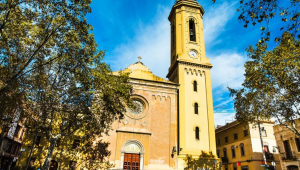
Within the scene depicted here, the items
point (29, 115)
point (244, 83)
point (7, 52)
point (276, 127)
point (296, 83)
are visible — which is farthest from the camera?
point (276, 127)

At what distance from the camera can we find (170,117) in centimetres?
2317

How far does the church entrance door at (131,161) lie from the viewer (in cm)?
2029

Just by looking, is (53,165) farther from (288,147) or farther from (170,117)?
(288,147)

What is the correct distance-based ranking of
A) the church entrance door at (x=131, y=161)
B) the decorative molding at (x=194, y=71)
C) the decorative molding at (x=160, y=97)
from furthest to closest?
the decorative molding at (x=194, y=71)
the decorative molding at (x=160, y=97)
the church entrance door at (x=131, y=161)

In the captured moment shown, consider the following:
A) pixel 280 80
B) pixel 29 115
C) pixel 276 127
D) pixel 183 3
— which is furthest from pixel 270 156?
pixel 29 115

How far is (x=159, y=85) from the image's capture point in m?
24.5

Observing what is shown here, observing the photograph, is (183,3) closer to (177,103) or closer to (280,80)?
(177,103)

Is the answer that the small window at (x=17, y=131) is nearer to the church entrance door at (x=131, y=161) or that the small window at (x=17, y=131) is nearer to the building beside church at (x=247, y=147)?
the church entrance door at (x=131, y=161)

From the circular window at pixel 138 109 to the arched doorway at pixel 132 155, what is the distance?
2769 millimetres

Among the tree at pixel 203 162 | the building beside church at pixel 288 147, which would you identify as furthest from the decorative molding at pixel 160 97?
the building beside church at pixel 288 147

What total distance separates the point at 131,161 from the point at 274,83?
14.3m

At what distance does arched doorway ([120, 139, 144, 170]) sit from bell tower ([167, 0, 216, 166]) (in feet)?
12.8

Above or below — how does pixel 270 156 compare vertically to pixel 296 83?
below

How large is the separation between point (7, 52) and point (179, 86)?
17.9 metres
